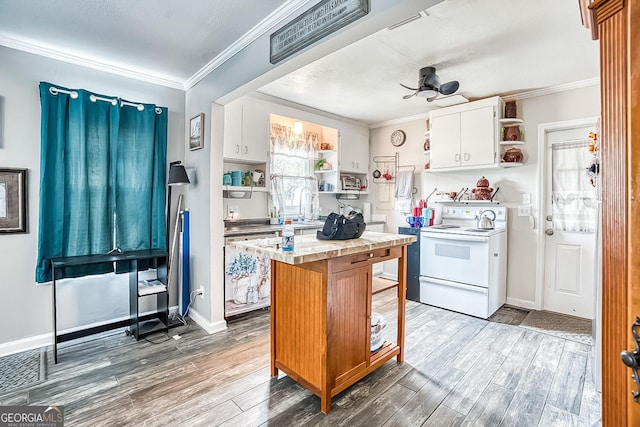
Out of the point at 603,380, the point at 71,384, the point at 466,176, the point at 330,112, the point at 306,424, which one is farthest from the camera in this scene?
the point at 330,112

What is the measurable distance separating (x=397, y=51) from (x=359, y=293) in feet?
6.77

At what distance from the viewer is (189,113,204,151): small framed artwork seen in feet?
9.95

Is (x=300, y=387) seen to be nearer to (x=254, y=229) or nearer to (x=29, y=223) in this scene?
(x=254, y=229)

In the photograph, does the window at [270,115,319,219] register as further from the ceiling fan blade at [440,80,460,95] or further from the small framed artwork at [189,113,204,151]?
the ceiling fan blade at [440,80,460,95]

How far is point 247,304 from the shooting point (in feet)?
11.1

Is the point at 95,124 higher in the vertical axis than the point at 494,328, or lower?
higher

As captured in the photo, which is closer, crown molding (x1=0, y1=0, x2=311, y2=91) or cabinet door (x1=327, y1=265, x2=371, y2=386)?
cabinet door (x1=327, y1=265, x2=371, y2=386)

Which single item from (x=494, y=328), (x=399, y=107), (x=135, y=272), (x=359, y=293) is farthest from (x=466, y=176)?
(x=135, y=272)

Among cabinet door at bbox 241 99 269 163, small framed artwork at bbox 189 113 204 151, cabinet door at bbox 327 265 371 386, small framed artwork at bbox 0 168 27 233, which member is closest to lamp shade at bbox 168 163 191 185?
small framed artwork at bbox 189 113 204 151

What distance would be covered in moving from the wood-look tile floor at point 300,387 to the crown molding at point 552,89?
2.66m

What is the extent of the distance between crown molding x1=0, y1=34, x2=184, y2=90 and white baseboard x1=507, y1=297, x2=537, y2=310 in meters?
4.61

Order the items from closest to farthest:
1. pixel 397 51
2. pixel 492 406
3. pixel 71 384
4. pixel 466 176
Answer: pixel 492 406 < pixel 71 384 < pixel 397 51 < pixel 466 176

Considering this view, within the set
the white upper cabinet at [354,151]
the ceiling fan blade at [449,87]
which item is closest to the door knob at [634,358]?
the ceiling fan blade at [449,87]

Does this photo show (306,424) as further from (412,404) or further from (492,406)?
(492,406)
